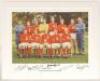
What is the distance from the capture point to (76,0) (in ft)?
6.92

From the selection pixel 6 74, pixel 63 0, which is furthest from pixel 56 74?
pixel 63 0

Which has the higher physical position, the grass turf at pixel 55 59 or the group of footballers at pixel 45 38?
the group of footballers at pixel 45 38

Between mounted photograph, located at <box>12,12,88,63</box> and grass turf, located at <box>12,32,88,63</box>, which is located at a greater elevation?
mounted photograph, located at <box>12,12,88,63</box>

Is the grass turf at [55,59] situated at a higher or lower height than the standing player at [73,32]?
lower

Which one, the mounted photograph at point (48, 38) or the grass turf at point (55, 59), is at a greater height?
the mounted photograph at point (48, 38)

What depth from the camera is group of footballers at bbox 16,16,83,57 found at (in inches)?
83.4

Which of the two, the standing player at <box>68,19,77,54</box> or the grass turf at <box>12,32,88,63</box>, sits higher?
the standing player at <box>68,19,77,54</box>

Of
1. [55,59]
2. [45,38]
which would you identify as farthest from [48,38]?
[55,59]

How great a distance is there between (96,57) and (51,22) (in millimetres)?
341

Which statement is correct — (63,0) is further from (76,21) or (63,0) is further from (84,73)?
(84,73)

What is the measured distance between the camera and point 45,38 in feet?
6.97

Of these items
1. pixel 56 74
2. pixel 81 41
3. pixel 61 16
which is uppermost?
pixel 61 16

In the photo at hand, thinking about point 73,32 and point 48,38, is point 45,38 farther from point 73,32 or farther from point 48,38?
point 73,32

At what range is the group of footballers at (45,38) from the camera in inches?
83.4
